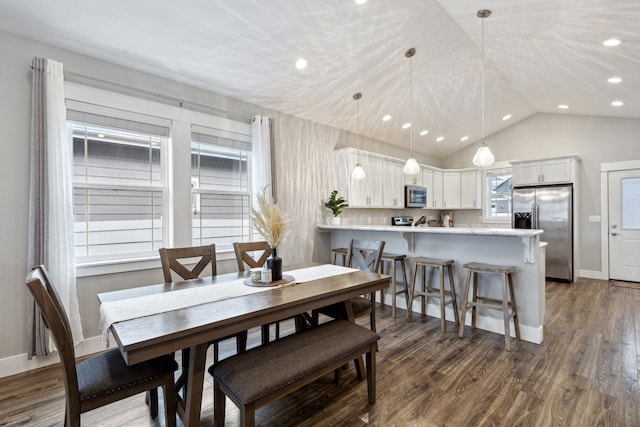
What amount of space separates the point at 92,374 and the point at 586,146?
755 cm

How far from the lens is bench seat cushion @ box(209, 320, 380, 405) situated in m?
1.43

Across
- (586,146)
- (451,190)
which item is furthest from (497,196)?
(586,146)

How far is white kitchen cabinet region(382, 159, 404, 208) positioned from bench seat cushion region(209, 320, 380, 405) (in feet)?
12.2

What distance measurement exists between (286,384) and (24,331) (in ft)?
7.95

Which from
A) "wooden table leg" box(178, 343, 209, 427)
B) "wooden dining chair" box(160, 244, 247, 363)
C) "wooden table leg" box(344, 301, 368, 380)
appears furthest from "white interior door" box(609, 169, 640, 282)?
"wooden table leg" box(178, 343, 209, 427)

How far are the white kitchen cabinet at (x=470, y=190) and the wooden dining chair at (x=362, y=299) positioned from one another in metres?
4.88

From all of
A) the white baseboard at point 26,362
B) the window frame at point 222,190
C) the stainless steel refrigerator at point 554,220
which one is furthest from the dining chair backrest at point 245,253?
the stainless steel refrigerator at point 554,220

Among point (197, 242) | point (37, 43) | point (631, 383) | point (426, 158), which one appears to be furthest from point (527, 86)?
point (37, 43)

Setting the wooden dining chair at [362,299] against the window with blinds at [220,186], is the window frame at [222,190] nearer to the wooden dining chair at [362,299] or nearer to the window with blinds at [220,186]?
the window with blinds at [220,186]

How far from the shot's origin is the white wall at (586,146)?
521 centimetres

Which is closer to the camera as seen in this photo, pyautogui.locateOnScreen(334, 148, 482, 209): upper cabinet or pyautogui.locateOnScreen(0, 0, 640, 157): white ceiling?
pyautogui.locateOnScreen(0, 0, 640, 157): white ceiling

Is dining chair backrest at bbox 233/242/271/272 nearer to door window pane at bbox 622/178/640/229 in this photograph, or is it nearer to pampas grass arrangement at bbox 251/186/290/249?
pampas grass arrangement at bbox 251/186/290/249

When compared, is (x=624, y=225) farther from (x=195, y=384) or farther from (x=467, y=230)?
(x=195, y=384)

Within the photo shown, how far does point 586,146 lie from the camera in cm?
557
